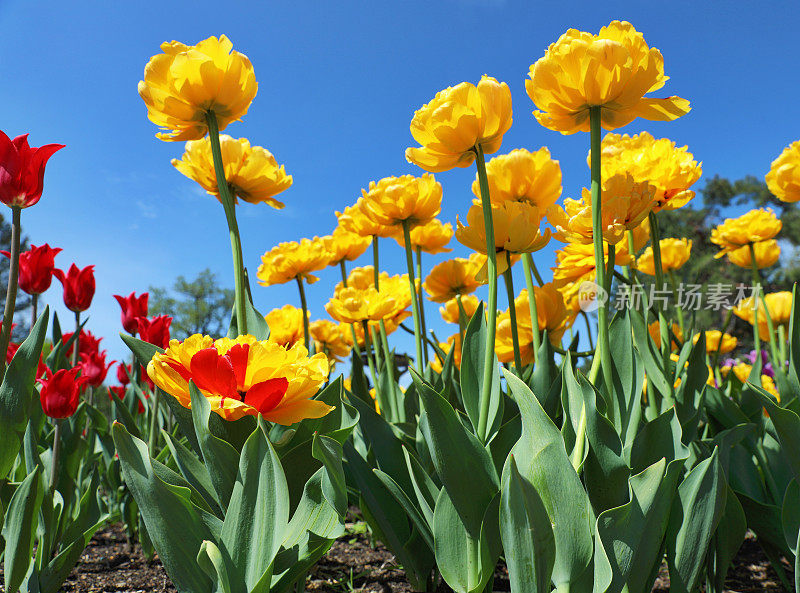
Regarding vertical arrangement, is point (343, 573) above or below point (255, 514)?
below

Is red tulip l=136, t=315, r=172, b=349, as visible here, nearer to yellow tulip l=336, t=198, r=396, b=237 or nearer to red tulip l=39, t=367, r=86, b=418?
red tulip l=39, t=367, r=86, b=418

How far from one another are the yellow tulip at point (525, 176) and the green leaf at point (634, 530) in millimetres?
686

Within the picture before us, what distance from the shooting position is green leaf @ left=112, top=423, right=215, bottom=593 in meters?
0.79

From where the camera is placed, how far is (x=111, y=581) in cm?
152

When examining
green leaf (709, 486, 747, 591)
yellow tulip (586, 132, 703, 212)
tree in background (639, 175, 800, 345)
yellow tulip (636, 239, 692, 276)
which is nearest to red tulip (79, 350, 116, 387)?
yellow tulip (586, 132, 703, 212)

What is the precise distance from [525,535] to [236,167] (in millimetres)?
918

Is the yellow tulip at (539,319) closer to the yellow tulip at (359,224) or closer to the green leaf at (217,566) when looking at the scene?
the yellow tulip at (359,224)

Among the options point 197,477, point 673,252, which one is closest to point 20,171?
point 197,477

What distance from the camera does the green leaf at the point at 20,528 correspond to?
41.8 inches

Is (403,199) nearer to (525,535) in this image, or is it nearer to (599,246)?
(599,246)

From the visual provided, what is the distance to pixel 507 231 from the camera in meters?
1.12

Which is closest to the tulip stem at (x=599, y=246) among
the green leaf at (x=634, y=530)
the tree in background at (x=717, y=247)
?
the green leaf at (x=634, y=530)

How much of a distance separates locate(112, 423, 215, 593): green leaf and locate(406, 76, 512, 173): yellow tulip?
733mm

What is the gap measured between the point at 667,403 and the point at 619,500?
55cm
